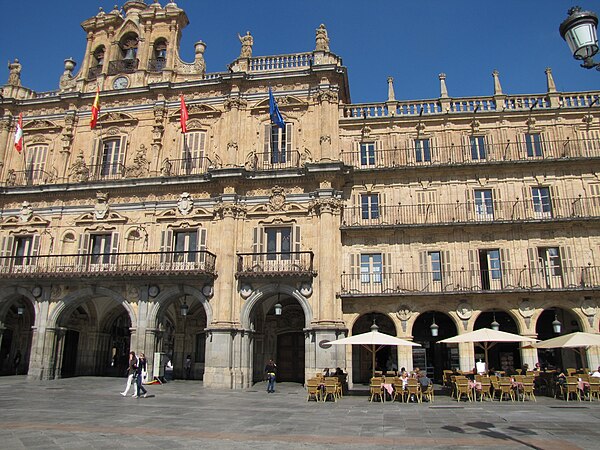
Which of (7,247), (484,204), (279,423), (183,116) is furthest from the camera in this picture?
(7,247)

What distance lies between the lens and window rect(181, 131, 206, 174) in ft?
92.5

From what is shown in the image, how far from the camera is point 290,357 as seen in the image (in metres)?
28.5

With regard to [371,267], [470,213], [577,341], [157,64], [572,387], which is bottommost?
[572,387]

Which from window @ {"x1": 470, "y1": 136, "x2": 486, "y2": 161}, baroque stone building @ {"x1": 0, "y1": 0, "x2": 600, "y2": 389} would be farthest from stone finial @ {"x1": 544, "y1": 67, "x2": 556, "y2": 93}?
window @ {"x1": 470, "y1": 136, "x2": 486, "y2": 161}

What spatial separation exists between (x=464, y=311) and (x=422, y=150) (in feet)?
28.8

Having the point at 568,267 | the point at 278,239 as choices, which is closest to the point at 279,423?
the point at 278,239

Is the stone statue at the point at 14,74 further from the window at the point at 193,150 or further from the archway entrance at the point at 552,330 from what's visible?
the archway entrance at the point at 552,330

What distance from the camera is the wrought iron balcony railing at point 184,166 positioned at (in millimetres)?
28016

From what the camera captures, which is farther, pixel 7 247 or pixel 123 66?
pixel 123 66

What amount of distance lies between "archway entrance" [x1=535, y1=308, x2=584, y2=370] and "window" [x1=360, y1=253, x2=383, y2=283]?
8231 mm

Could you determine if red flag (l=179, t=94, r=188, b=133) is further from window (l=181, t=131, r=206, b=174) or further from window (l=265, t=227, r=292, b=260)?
window (l=265, t=227, r=292, b=260)

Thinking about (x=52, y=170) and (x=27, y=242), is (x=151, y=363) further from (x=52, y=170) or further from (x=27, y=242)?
(x=52, y=170)

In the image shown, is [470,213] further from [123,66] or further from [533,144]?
[123,66]

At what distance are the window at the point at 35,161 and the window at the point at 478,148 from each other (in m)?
24.4
